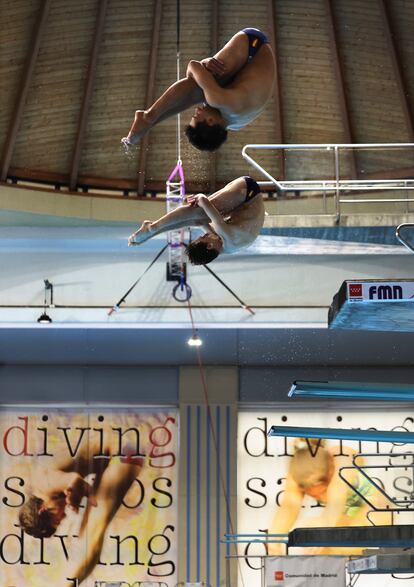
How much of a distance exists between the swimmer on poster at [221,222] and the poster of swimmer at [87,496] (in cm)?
947

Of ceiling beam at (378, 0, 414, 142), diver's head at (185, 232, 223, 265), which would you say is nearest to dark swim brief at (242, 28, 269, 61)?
diver's head at (185, 232, 223, 265)

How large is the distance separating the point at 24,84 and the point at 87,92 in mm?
904

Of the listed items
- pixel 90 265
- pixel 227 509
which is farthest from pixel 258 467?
pixel 90 265

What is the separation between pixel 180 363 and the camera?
17188 mm

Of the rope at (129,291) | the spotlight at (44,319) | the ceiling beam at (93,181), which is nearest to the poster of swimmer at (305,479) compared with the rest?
the rope at (129,291)

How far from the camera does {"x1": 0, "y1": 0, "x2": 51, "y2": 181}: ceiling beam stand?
13766mm

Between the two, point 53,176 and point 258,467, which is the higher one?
point 53,176

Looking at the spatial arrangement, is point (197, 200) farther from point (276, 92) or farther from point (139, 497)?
point (139, 497)

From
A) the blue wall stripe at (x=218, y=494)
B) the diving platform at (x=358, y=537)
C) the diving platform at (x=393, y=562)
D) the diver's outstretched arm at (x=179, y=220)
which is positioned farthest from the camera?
the blue wall stripe at (x=218, y=494)

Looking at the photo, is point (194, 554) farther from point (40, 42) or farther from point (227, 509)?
point (40, 42)

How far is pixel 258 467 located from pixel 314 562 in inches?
120

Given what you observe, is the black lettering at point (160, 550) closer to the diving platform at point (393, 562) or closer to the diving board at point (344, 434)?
the diving platform at point (393, 562)

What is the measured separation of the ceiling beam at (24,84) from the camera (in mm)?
13766

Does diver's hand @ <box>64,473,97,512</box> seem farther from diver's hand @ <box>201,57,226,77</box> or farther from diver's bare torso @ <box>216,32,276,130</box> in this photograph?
diver's hand @ <box>201,57,226,77</box>
